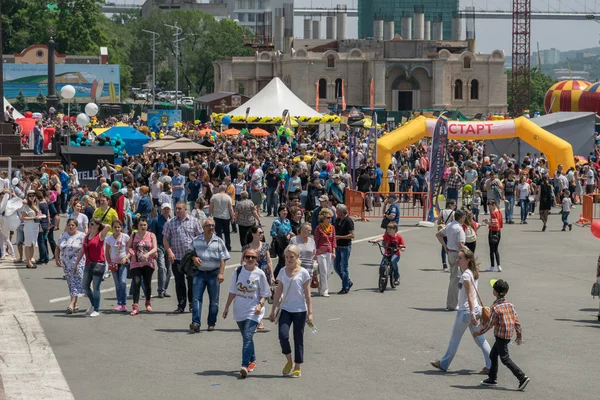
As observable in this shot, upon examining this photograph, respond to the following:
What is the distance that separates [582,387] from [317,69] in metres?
93.3

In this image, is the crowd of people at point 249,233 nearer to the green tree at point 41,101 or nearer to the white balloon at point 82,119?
the white balloon at point 82,119

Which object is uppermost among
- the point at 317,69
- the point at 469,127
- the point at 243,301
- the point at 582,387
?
the point at 317,69

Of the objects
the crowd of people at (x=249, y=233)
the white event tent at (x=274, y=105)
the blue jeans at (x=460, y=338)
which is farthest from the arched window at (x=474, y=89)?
the blue jeans at (x=460, y=338)

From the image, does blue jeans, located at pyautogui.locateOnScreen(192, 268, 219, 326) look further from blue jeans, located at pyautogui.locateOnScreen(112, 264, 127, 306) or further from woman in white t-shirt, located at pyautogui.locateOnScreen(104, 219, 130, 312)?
blue jeans, located at pyautogui.locateOnScreen(112, 264, 127, 306)

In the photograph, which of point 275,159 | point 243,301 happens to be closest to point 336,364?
point 243,301

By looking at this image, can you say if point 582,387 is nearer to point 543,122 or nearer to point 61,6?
point 543,122

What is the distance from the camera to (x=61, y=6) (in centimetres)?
9969

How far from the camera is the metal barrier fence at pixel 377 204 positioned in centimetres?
2875

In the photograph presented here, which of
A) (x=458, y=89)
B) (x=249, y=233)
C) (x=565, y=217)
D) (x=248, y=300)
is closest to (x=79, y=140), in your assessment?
(x=565, y=217)

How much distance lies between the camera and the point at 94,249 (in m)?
15.1

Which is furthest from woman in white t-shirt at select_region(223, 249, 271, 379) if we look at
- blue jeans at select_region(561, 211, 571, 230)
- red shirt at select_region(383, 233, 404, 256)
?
blue jeans at select_region(561, 211, 571, 230)

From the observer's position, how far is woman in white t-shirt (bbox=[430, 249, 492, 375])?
11.6 metres

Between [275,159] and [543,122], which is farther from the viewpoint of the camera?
[543,122]

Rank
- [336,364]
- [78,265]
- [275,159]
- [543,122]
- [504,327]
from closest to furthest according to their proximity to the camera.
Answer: [504,327] → [336,364] → [78,265] → [275,159] → [543,122]
